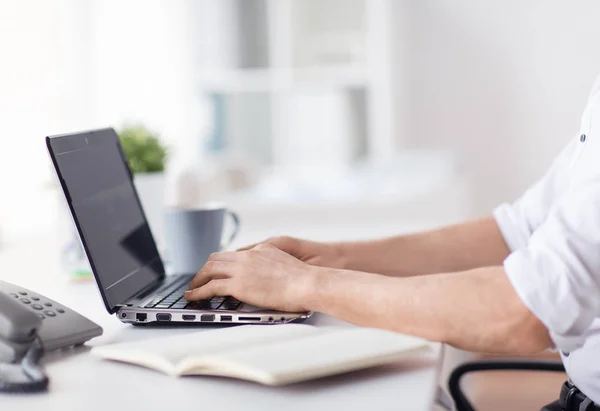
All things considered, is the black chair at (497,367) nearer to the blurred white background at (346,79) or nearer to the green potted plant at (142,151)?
the green potted plant at (142,151)

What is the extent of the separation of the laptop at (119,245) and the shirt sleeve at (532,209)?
1.60 feet

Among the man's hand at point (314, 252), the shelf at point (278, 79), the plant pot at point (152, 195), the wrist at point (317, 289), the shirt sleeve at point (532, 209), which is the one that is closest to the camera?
the wrist at point (317, 289)

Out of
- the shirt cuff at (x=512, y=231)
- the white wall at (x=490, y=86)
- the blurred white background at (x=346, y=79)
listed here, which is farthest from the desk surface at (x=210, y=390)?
the white wall at (x=490, y=86)

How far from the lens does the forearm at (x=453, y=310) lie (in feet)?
2.63

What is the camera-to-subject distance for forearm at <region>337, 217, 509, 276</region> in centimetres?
120

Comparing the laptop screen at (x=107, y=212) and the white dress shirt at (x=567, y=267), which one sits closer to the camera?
the white dress shirt at (x=567, y=267)

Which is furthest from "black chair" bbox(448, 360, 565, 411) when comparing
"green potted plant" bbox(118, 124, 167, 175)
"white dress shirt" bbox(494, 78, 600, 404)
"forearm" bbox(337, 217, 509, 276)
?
"green potted plant" bbox(118, 124, 167, 175)

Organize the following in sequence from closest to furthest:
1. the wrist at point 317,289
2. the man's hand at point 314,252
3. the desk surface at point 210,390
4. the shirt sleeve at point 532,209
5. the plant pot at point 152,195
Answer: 1. the desk surface at point 210,390
2. the wrist at point 317,289
3. the man's hand at point 314,252
4. the shirt sleeve at point 532,209
5. the plant pot at point 152,195

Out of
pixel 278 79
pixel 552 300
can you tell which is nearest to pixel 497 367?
pixel 552 300

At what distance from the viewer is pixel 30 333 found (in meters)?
0.79

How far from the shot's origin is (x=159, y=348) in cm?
80

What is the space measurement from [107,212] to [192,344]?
317 mm

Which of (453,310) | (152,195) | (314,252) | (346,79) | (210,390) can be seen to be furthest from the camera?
(346,79)

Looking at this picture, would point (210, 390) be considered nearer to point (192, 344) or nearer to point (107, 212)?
point (192, 344)
